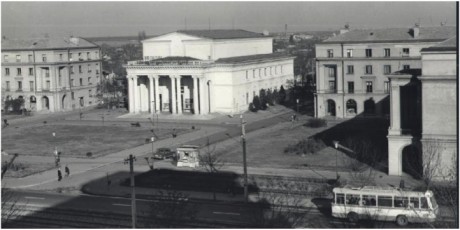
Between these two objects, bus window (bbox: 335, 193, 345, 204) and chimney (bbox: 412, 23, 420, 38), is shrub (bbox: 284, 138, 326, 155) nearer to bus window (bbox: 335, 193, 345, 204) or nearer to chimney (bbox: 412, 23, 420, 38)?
bus window (bbox: 335, 193, 345, 204)

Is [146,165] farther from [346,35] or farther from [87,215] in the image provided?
[346,35]

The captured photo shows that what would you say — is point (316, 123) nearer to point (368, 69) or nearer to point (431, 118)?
point (368, 69)

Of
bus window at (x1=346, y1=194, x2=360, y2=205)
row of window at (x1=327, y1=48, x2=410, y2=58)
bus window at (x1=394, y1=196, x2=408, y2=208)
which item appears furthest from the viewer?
row of window at (x1=327, y1=48, x2=410, y2=58)

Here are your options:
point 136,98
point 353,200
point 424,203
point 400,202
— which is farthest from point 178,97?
point 424,203

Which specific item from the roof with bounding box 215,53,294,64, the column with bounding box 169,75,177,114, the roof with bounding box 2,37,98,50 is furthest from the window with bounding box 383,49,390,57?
the roof with bounding box 2,37,98,50

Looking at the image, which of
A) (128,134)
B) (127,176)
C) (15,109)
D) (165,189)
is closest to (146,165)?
(127,176)

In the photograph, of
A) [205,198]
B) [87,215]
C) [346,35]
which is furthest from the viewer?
[346,35]

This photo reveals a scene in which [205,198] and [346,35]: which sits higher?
[346,35]
